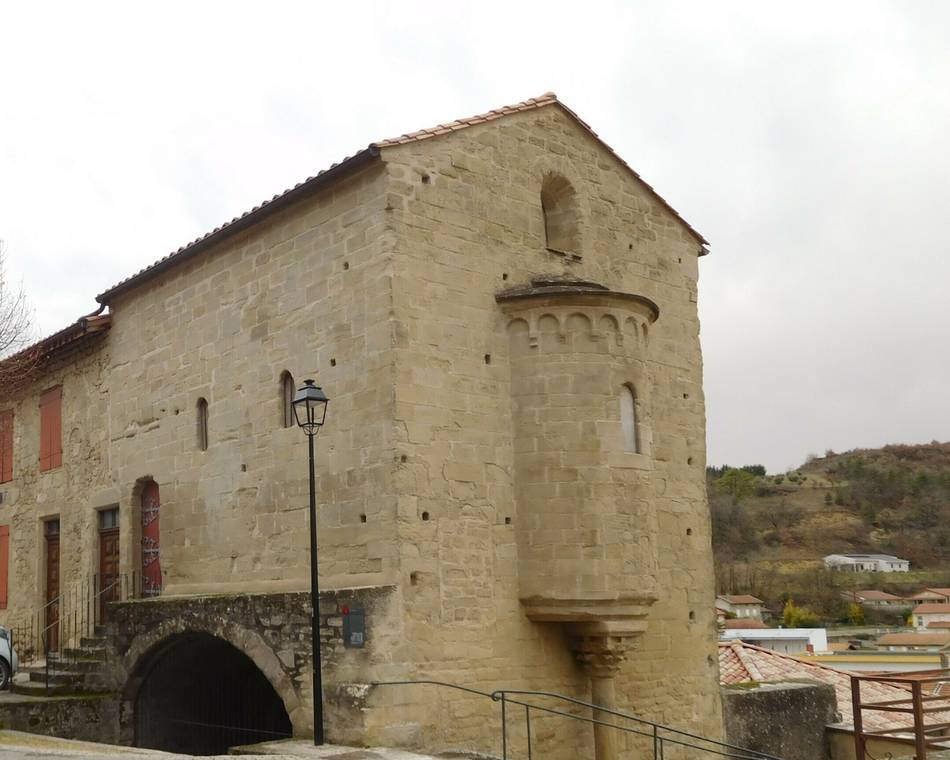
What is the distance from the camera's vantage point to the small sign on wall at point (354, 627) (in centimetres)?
1165

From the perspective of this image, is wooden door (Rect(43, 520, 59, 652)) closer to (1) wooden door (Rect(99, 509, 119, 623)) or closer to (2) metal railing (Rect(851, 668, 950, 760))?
(1) wooden door (Rect(99, 509, 119, 623))

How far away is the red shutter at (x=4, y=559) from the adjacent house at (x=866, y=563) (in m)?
70.4

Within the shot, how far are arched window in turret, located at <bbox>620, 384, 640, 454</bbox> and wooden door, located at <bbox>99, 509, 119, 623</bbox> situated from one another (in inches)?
359

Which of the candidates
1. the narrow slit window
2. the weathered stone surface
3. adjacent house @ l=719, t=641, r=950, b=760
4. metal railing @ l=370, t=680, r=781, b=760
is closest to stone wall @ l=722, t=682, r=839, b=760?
adjacent house @ l=719, t=641, r=950, b=760

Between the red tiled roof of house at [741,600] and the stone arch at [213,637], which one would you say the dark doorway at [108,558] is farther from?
the red tiled roof of house at [741,600]

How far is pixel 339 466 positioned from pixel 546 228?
16.0 feet

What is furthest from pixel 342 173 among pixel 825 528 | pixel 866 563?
pixel 825 528

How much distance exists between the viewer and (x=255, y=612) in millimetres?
12781

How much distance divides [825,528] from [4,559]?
79.4 meters

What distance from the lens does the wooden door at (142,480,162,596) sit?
55.1 feet

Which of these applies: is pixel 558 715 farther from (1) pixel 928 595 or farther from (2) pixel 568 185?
(1) pixel 928 595

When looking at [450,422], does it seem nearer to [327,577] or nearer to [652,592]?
[327,577]

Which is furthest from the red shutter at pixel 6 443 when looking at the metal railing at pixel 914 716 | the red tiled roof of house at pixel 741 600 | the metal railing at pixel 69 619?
the red tiled roof of house at pixel 741 600

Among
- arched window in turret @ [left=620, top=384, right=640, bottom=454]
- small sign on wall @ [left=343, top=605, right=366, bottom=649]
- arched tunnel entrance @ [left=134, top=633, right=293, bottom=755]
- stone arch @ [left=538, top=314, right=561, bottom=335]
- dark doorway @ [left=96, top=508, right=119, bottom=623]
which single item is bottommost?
arched tunnel entrance @ [left=134, top=633, right=293, bottom=755]
